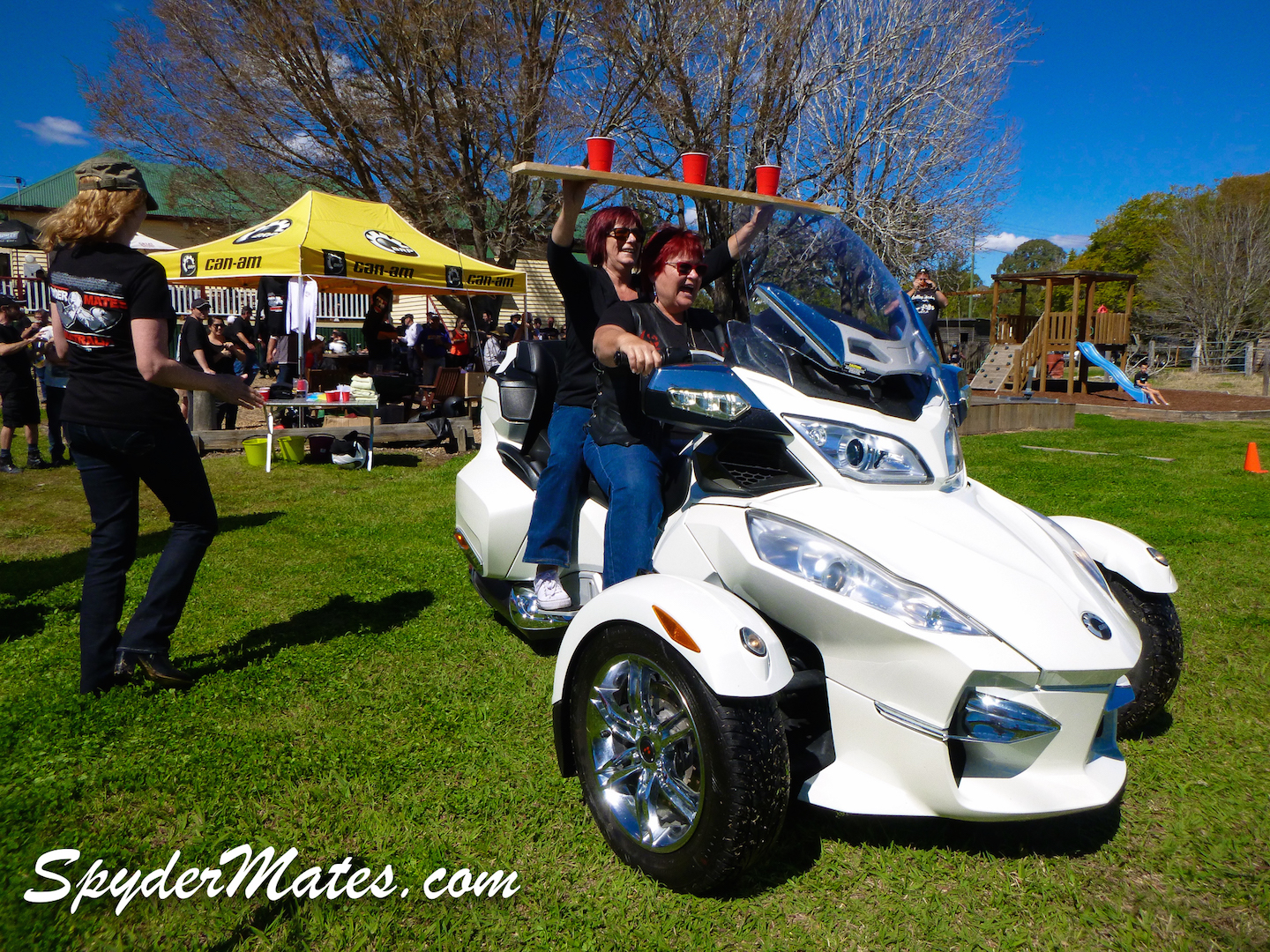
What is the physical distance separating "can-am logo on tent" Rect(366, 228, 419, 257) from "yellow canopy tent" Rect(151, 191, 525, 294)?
0.01 m

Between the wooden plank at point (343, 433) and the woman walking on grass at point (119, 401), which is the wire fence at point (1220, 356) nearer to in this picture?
the wooden plank at point (343, 433)

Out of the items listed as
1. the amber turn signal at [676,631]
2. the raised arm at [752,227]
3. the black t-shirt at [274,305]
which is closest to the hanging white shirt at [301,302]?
the black t-shirt at [274,305]

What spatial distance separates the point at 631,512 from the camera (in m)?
2.89

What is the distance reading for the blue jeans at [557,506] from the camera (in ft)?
10.9

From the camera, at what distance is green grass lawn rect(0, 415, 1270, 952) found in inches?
83.7

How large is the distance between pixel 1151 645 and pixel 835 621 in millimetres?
1418

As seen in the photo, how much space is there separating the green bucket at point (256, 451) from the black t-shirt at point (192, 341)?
232 centimetres

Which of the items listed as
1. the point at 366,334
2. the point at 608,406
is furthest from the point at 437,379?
the point at 608,406

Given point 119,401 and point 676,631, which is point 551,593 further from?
point 119,401

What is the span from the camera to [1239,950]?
79.7 inches

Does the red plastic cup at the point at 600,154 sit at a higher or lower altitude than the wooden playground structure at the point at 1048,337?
lower

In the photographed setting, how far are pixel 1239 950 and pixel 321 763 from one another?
266cm

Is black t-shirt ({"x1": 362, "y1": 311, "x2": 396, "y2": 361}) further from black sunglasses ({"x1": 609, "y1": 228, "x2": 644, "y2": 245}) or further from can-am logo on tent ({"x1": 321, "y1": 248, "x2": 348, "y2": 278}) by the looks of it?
black sunglasses ({"x1": 609, "y1": 228, "x2": 644, "y2": 245})

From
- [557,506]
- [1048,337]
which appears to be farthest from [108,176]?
[1048,337]
